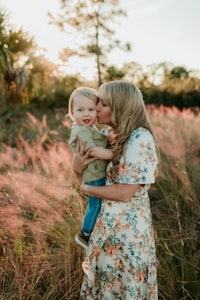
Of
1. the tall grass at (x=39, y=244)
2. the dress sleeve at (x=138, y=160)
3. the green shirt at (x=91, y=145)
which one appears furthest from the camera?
the tall grass at (x=39, y=244)

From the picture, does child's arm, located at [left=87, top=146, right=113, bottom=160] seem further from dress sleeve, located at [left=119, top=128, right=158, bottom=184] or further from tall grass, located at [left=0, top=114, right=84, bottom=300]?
tall grass, located at [left=0, top=114, right=84, bottom=300]

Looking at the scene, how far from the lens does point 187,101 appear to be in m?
23.7

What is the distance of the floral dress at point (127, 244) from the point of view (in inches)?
91.4

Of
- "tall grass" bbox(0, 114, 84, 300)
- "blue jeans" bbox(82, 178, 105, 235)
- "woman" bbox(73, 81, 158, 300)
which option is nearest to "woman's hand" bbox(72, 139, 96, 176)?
"woman" bbox(73, 81, 158, 300)

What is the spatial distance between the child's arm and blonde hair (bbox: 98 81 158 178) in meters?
0.06

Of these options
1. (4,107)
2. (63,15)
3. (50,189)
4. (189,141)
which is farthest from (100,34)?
(50,189)

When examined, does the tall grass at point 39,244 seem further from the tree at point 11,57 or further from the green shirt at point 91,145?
the tree at point 11,57

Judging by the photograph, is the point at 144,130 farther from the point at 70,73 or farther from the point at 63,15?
the point at 70,73

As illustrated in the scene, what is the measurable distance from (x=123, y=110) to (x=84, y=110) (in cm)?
39

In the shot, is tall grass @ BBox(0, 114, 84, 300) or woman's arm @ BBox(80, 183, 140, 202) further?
tall grass @ BBox(0, 114, 84, 300)

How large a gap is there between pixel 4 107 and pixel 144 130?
1031 centimetres

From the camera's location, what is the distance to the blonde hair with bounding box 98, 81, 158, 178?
229 cm

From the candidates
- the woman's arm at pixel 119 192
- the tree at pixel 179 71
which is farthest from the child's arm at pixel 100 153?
the tree at pixel 179 71

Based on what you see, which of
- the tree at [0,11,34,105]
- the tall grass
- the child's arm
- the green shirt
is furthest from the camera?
the tree at [0,11,34,105]
